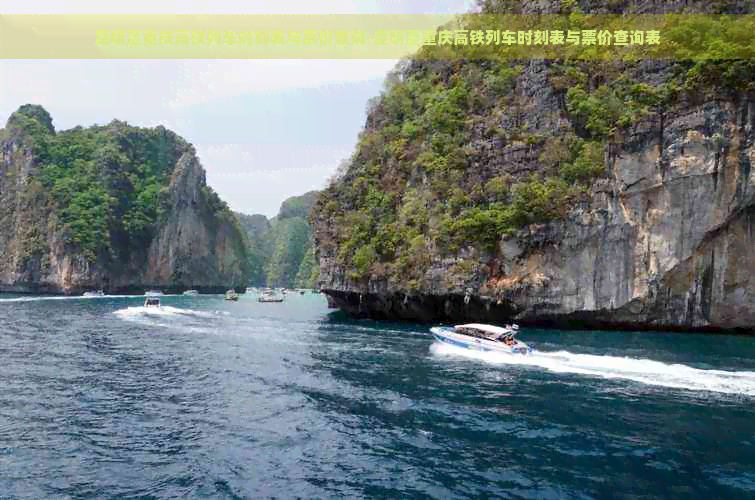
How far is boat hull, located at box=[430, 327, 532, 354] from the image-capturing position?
35438 millimetres

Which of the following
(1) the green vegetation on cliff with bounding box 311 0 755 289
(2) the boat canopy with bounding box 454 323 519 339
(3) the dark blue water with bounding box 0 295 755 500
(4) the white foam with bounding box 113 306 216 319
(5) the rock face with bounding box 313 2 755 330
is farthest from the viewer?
(4) the white foam with bounding box 113 306 216 319

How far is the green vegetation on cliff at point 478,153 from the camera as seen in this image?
52.2 metres

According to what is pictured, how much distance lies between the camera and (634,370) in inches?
1214

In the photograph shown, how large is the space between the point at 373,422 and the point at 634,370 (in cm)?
1690

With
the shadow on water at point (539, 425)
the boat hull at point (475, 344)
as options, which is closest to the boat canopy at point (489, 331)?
the boat hull at point (475, 344)

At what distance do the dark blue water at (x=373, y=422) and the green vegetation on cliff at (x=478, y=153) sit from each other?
753 inches

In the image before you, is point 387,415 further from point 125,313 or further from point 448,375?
point 125,313

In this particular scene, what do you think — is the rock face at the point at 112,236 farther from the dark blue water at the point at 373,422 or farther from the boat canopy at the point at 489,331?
the boat canopy at the point at 489,331

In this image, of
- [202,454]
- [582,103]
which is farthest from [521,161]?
[202,454]

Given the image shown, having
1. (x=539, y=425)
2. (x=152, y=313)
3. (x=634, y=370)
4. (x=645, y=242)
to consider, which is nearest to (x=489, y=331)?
(x=634, y=370)

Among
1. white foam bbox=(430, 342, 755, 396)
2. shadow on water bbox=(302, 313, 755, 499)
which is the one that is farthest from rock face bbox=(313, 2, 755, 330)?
white foam bbox=(430, 342, 755, 396)

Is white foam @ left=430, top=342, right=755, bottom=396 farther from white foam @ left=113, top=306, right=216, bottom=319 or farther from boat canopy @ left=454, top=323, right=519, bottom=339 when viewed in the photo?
white foam @ left=113, top=306, right=216, bottom=319

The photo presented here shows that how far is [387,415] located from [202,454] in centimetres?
749

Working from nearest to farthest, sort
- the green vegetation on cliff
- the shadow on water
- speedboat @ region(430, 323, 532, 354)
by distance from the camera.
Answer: the shadow on water < speedboat @ region(430, 323, 532, 354) < the green vegetation on cliff
